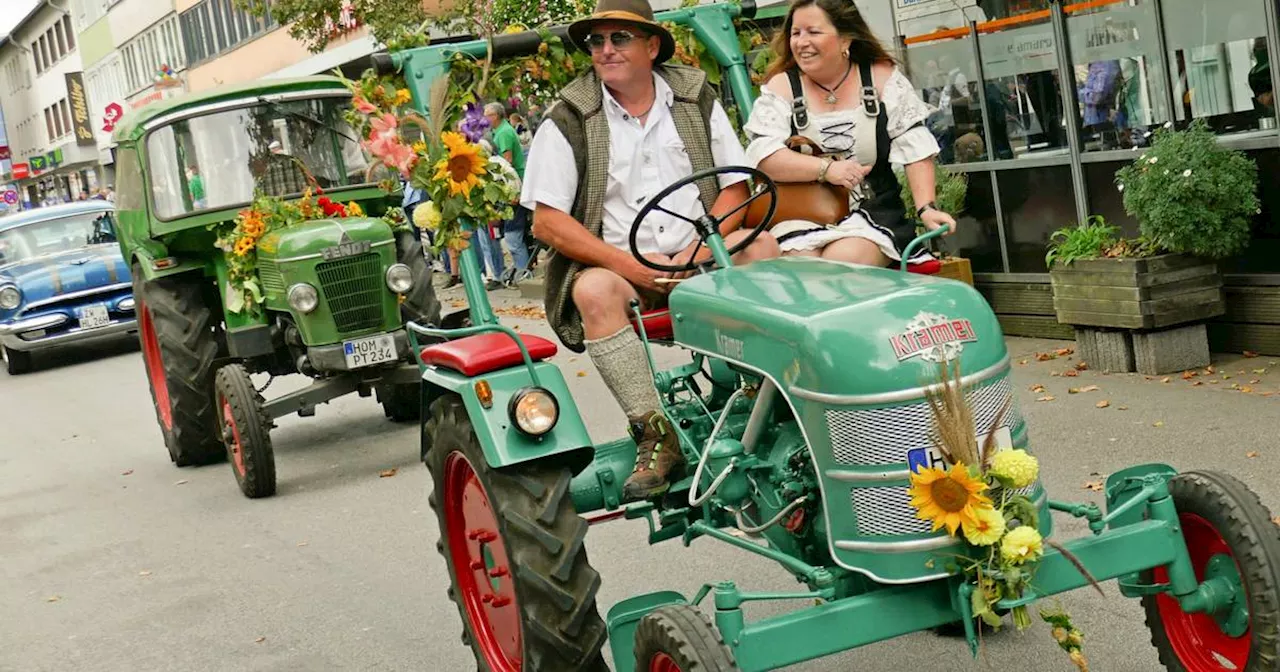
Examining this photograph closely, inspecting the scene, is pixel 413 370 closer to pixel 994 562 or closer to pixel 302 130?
pixel 302 130

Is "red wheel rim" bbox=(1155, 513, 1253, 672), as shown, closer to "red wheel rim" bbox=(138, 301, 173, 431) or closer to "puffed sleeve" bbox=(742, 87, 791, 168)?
"puffed sleeve" bbox=(742, 87, 791, 168)

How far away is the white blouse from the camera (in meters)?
5.33

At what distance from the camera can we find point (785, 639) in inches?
143

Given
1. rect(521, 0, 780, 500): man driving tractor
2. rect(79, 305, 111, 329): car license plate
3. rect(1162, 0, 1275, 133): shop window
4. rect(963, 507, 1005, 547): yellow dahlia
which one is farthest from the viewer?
rect(79, 305, 111, 329): car license plate

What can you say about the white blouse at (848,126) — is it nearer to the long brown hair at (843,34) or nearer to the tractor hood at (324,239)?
the long brown hair at (843,34)

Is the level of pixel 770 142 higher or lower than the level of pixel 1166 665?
higher

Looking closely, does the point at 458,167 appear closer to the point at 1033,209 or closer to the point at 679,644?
the point at 679,644

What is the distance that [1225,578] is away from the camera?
3.97 metres

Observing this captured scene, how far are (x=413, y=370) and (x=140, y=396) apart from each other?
5990 mm

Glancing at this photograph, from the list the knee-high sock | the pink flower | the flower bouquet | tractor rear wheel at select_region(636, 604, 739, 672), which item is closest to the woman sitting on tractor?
the knee-high sock

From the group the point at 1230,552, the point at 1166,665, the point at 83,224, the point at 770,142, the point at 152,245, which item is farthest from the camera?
the point at 83,224

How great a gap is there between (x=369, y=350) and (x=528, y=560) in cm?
497

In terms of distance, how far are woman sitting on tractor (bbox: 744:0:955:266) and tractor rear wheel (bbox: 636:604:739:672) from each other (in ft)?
5.99

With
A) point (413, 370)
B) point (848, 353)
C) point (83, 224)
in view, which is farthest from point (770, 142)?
point (83, 224)
